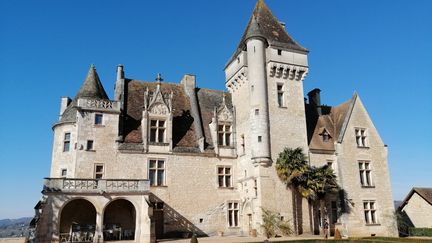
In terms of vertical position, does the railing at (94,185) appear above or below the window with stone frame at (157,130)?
below

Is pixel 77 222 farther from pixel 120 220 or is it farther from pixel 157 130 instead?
pixel 157 130

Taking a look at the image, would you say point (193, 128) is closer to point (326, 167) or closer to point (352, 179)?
point (326, 167)

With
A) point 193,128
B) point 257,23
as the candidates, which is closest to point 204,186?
point 193,128

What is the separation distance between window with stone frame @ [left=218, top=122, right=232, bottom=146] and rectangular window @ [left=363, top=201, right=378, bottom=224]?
10.8 metres

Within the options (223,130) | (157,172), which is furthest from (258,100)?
(157,172)

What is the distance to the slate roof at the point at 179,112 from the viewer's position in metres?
25.2

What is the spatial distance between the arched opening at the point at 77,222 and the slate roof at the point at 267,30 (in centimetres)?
1578

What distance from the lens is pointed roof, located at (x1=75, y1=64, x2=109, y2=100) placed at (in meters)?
24.6

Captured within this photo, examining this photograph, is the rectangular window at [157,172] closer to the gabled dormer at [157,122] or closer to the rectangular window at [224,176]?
the gabled dormer at [157,122]

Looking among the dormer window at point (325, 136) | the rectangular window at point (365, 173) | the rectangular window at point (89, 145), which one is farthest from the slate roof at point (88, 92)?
the rectangular window at point (365, 173)

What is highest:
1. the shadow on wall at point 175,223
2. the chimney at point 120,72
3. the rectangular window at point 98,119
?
the chimney at point 120,72

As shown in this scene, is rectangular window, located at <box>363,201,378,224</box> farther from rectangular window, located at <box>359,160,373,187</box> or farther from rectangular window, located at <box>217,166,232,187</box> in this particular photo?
rectangular window, located at <box>217,166,232,187</box>

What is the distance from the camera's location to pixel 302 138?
85.4 ft

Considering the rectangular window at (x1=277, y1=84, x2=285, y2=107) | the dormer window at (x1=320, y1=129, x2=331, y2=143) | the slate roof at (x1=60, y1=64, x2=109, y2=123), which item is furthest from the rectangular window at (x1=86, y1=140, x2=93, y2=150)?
the dormer window at (x1=320, y1=129, x2=331, y2=143)
